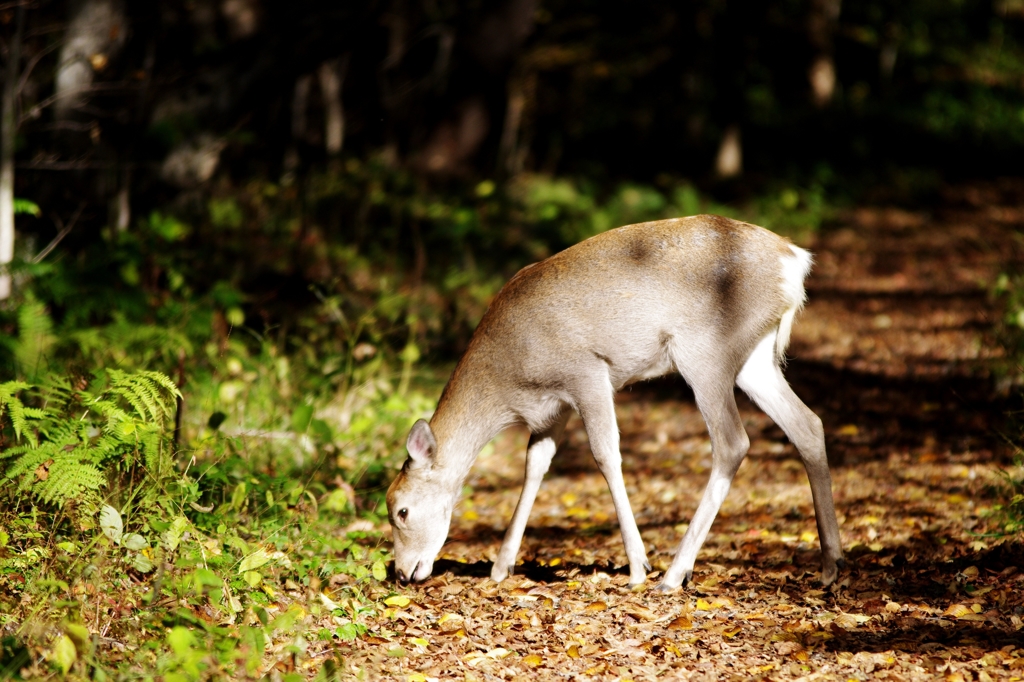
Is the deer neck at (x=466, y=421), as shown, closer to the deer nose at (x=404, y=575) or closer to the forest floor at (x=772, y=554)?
the deer nose at (x=404, y=575)

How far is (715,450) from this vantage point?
5.69m

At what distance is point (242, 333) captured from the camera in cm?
929

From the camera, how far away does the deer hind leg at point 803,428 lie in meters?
5.63

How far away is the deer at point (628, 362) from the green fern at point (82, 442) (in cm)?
144

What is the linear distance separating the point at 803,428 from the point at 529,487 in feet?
5.50

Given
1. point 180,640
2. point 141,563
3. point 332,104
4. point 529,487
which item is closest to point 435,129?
point 332,104

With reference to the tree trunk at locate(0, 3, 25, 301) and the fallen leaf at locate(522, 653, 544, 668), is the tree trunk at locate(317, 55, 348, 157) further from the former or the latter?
the fallen leaf at locate(522, 653, 544, 668)

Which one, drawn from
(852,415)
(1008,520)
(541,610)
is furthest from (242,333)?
(1008,520)

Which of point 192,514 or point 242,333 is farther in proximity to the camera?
point 242,333

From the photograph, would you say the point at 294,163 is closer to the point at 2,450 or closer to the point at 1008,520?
the point at 2,450

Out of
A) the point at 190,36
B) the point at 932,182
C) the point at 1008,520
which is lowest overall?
the point at 932,182

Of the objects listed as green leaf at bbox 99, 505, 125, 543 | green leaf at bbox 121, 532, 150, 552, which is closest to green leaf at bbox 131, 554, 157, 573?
green leaf at bbox 121, 532, 150, 552

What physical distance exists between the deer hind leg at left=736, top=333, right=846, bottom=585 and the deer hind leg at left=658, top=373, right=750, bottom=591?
0.30 m

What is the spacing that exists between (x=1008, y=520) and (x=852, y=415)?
2835mm
